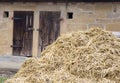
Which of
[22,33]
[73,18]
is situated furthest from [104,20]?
[22,33]

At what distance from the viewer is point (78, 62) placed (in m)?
6.09

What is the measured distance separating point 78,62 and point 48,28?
290 inches

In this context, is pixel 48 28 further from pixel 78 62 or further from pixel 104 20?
pixel 78 62

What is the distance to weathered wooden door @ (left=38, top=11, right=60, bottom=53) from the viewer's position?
524 inches

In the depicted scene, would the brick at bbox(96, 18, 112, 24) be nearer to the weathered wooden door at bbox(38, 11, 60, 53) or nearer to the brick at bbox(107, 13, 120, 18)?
the brick at bbox(107, 13, 120, 18)

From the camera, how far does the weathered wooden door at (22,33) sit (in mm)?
13536

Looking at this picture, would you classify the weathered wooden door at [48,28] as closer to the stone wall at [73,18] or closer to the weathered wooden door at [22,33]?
the stone wall at [73,18]

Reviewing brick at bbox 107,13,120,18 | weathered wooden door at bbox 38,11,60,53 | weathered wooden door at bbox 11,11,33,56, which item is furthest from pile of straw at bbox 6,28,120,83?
weathered wooden door at bbox 11,11,33,56

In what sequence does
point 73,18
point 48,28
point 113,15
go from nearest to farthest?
point 113,15 → point 73,18 → point 48,28

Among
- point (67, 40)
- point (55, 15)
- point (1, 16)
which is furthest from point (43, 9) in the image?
point (67, 40)

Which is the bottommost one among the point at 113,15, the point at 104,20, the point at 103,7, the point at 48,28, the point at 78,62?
the point at 78,62

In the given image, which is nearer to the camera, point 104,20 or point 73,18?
point 104,20

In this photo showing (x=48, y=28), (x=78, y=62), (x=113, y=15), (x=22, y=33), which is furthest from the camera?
(x=22, y=33)

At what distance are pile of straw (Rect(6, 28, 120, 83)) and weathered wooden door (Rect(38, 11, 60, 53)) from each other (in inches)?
258
